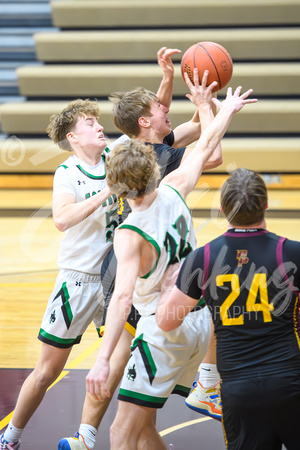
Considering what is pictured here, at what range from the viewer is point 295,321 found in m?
2.48

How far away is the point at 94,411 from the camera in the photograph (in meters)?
3.33

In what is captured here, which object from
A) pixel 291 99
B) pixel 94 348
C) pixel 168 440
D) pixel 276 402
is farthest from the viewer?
pixel 291 99

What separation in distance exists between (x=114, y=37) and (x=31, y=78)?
1.76 metres

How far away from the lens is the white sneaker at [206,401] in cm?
347

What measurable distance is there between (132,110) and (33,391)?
1.57 meters

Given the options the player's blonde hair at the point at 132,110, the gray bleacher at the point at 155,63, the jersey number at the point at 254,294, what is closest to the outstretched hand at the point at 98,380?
the jersey number at the point at 254,294

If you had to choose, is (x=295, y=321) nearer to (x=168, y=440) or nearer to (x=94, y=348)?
(x=168, y=440)

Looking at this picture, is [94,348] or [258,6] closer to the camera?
[94,348]

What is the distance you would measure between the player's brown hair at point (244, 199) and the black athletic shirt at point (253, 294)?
60 mm

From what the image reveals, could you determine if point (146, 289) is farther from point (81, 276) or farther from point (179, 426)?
point (179, 426)

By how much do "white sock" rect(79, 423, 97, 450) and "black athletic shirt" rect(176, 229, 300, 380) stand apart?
1.13 m

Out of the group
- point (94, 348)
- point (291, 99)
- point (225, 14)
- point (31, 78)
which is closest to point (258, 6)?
point (225, 14)

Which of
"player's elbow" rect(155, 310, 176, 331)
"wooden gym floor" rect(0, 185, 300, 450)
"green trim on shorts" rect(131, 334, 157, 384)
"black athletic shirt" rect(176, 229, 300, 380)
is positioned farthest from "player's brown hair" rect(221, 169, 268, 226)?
"wooden gym floor" rect(0, 185, 300, 450)

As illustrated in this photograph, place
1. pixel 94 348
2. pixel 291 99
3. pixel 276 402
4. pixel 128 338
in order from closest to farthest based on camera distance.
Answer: pixel 276 402 < pixel 128 338 < pixel 94 348 < pixel 291 99
